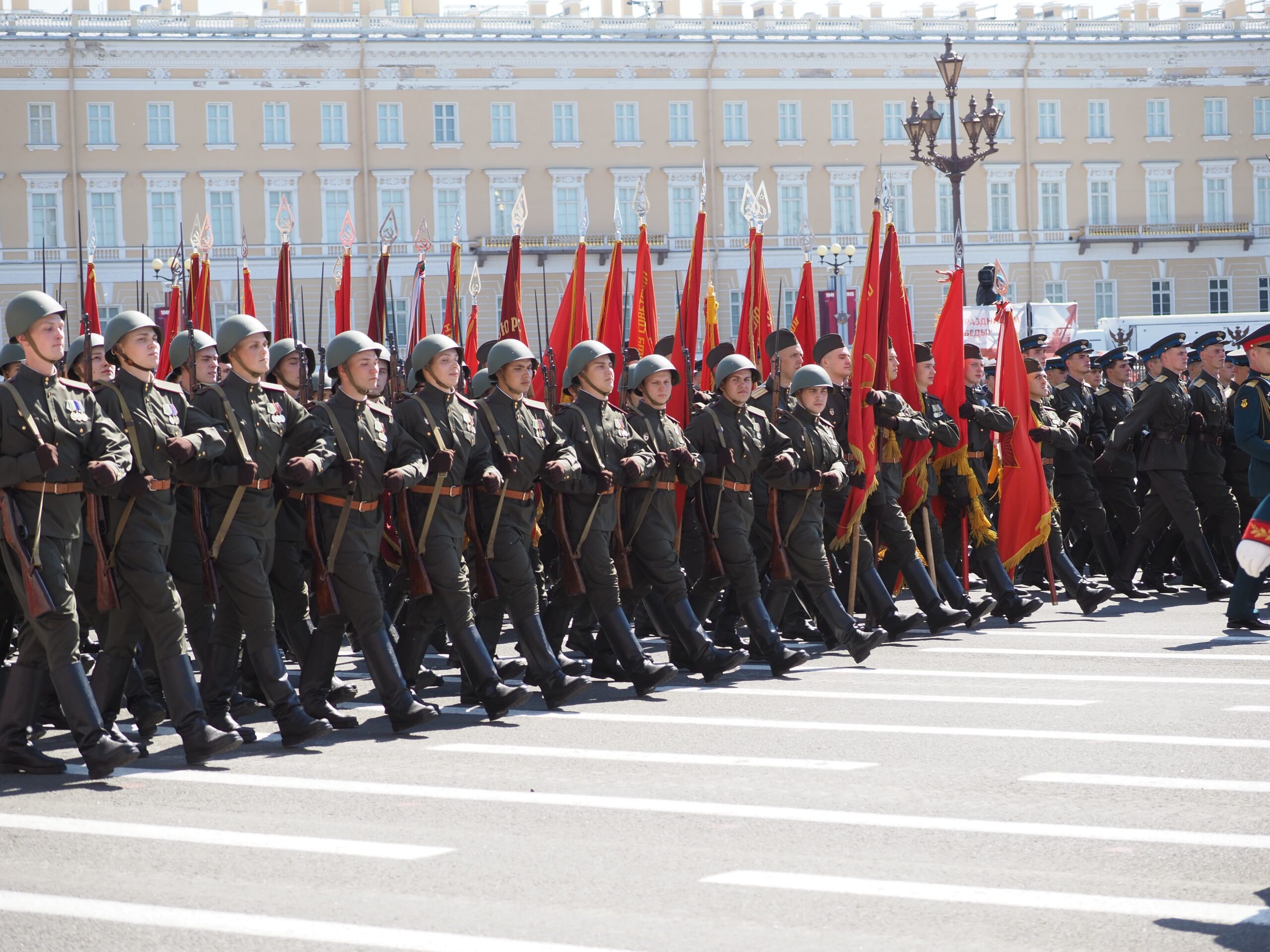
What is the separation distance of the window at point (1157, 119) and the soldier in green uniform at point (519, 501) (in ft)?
179

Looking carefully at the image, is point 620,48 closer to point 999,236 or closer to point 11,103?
point 999,236

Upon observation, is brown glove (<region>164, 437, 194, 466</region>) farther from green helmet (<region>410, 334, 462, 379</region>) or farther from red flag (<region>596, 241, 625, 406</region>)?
red flag (<region>596, 241, 625, 406</region>)

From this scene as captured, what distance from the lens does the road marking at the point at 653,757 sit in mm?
7461

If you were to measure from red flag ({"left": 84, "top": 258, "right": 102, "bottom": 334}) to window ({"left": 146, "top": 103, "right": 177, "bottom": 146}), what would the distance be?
46067 millimetres

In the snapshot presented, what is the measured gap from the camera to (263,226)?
56219 mm

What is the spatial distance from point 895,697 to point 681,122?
49.6m

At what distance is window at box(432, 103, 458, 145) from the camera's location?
56.2 m

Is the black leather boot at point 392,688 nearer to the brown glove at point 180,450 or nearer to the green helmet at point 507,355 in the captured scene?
the brown glove at point 180,450

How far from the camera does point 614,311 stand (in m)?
14.2

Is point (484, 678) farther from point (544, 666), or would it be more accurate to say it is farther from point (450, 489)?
point (450, 489)

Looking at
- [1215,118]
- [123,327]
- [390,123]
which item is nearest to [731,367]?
[123,327]

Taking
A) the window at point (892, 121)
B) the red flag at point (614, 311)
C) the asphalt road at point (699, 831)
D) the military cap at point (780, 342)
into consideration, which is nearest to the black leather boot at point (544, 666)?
the asphalt road at point (699, 831)

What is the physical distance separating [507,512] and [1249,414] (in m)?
5.85

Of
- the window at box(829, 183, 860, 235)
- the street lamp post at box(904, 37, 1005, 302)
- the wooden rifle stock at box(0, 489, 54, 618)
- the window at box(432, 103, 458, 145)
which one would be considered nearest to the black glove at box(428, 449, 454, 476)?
the wooden rifle stock at box(0, 489, 54, 618)
